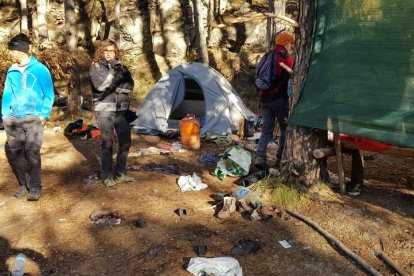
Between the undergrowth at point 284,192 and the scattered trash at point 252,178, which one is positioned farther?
the scattered trash at point 252,178

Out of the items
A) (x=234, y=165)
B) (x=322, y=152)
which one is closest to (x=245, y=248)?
(x=322, y=152)

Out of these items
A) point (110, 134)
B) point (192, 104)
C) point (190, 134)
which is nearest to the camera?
point (110, 134)

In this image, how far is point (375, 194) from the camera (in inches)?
198

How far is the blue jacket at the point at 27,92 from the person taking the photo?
5.14 meters

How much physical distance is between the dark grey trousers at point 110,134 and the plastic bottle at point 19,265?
82.9 inches

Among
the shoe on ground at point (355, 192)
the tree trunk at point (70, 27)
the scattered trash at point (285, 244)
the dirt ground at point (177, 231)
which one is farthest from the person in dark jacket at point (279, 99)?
the tree trunk at point (70, 27)

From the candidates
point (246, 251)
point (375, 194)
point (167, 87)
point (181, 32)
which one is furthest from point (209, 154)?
point (181, 32)

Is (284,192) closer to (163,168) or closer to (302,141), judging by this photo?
(302,141)

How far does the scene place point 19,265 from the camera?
12.3ft

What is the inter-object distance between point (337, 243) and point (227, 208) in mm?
1380

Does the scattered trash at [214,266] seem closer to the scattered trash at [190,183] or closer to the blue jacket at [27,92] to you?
the scattered trash at [190,183]

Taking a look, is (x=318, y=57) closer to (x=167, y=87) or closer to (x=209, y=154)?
(x=209, y=154)

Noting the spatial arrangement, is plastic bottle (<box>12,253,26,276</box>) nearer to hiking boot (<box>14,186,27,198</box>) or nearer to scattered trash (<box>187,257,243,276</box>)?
scattered trash (<box>187,257,243,276</box>)

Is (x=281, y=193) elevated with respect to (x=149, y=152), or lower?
elevated
